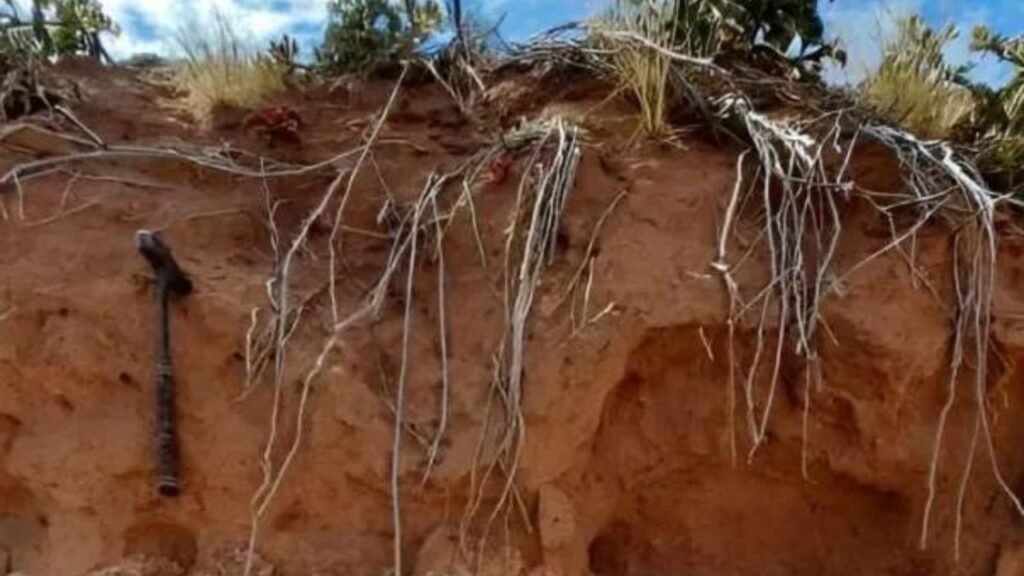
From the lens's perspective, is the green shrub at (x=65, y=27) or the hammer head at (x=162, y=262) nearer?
the hammer head at (x=162, y=262)

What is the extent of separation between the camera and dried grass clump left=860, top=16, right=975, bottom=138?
12.0 ft

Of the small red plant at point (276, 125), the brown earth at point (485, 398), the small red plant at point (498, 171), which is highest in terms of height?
the small red plant at point (276, 125)

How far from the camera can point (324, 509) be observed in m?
3.01

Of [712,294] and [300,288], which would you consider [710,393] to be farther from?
[300,288]

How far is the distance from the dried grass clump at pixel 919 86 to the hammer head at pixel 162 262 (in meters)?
1.90

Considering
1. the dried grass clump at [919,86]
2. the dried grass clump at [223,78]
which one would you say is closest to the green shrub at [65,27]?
the dried grass clump at [223,78]

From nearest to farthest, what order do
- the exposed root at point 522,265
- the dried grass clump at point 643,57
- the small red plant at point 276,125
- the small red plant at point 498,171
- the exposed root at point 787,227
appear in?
1. the exposed root at point 522,265
2. the exposed root at point 787,227
3. the small red plant at point 498,171
4. the dried grass clump at point 643,57
5. the small red plant at point 276,125

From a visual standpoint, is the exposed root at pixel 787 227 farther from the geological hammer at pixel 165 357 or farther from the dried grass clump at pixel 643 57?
the geological hammer at pixel 165 357

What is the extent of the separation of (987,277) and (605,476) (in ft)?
3.43

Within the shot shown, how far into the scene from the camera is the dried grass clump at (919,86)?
3.66 metres

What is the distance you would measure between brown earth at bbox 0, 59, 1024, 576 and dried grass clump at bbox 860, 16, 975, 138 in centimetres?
32

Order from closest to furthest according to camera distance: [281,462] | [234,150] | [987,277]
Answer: [281,462]
[987,277]
[234,150]

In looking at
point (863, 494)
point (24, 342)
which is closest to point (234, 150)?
point (24, 342)

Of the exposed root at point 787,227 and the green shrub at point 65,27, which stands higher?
the green shrub at point 65,27
